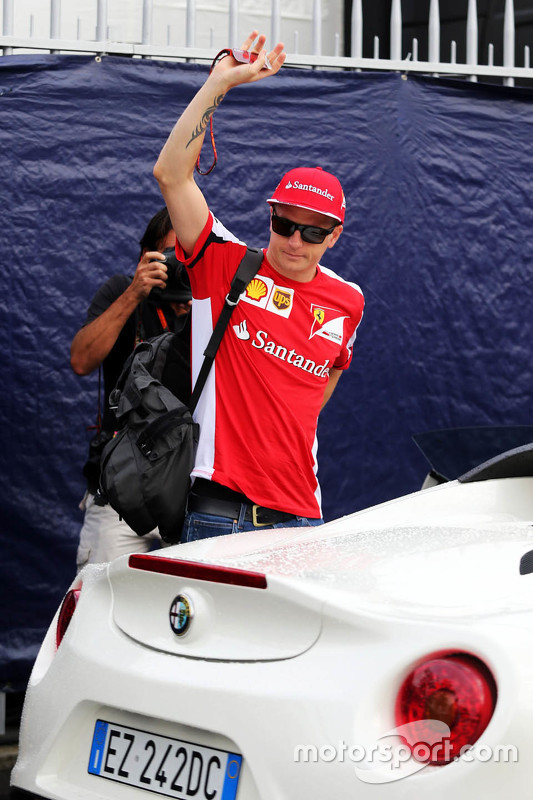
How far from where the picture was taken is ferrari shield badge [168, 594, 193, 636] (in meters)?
2.07

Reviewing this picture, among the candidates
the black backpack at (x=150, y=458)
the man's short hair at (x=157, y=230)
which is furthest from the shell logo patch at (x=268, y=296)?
the man's short hair at (x=157, y=230)

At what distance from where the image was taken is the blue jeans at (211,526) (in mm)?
3090

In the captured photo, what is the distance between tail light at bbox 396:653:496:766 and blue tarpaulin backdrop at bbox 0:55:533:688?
3181 mm

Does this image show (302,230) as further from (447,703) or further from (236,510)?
(447,703)

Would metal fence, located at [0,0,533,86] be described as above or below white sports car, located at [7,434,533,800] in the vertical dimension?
above

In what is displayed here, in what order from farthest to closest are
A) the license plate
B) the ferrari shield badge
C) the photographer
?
the photographer < the ferrari shield badge < the license plate

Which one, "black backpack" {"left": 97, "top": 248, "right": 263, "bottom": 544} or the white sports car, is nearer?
the white sports car

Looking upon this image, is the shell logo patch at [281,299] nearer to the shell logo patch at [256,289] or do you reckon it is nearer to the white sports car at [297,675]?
the shell logo patch at [256,289]

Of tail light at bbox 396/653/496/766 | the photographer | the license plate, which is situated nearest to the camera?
tail light at bbox 396/653/496/766

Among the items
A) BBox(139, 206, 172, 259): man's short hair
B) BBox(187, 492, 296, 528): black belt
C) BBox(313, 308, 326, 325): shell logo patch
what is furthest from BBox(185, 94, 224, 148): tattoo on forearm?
BBox(187, 492, 296, 528): black belt

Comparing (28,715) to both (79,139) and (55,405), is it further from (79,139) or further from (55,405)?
(79,139)

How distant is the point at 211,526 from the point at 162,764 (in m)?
1.15

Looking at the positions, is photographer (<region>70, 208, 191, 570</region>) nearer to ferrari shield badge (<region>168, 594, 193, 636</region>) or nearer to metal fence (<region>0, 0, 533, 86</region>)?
metal fence (<region>0, 0, 533, 86</region>)

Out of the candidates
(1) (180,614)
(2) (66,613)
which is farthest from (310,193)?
(1) (180,614)
